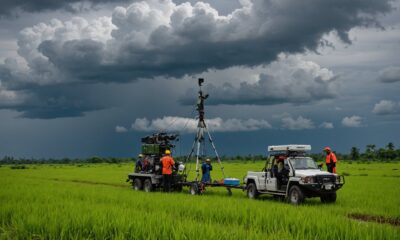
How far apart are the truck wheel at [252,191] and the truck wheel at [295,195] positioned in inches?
95.8

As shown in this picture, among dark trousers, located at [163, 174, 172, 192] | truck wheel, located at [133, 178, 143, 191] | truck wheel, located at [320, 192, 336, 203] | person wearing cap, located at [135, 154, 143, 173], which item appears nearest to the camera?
truck wheel, located at [320, 192, 336, 203]

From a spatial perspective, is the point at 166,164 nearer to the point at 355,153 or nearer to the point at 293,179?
the point at 293,179

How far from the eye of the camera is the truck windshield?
19938mm

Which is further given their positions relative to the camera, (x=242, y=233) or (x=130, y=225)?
(x=130, y=225)

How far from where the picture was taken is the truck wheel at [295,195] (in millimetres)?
18625

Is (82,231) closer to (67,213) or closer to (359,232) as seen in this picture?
(67,213)

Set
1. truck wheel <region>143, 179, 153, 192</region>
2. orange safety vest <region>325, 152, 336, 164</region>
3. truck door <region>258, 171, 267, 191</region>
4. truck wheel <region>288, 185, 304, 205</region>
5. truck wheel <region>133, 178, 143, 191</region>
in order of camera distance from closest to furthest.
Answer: truck wheel <region>288, 185, 304, 205</region> → truck door <region>258, 171, 267, 191</region> → orange safety vest <region>325, 152, 336, 164</region> → truck wheel <region>143, 179, 153, 192</region> → truck wheel <region>133, 178, 143, 191</region>

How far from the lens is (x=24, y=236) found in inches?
409

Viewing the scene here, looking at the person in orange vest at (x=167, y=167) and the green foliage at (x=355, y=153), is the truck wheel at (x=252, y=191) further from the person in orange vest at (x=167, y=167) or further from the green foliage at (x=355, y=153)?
the green foliage at (x=355, y=153)

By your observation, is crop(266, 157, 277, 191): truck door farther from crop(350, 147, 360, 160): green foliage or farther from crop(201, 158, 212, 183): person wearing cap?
crop(350, 147, 360, 160): green foliage

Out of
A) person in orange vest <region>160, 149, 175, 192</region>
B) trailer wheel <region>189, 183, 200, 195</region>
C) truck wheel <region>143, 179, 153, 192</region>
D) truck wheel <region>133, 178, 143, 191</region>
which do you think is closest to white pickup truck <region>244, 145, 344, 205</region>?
trailer wheel <region>189, 183, 200, 195</region>

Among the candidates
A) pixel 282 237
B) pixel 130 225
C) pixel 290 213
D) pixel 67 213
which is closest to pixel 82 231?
pixel 130 225

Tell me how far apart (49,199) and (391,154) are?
126683 millimetres

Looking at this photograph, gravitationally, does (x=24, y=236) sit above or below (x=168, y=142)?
below
